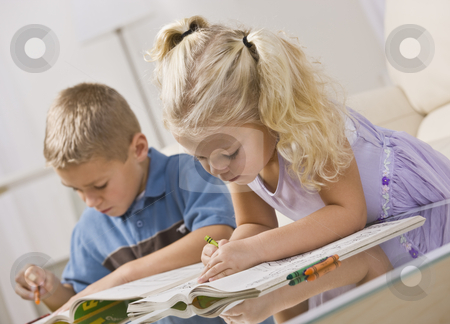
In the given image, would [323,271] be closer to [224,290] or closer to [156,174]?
[224,290]

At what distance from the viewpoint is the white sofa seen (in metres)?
0.63

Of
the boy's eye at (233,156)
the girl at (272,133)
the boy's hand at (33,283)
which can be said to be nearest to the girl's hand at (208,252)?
the girl at (272,133)

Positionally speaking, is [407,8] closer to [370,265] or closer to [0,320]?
[370,265]

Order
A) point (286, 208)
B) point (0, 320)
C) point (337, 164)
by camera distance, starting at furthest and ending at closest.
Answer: point (0, 320) < point (286, 208) < point (337, 164)

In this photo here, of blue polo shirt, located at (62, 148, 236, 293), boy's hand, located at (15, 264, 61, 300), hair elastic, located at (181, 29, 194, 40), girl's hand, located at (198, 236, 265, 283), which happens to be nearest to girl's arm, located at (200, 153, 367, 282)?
girl's hand, located at (198, 236, 265, 283)

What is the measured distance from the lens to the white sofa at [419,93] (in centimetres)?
63

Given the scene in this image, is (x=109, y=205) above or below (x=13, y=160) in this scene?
below

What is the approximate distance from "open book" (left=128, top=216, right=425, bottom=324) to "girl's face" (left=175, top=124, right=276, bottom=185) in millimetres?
103

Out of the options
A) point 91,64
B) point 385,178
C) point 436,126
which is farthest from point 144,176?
point 436,126

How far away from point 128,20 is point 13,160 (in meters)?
0.52

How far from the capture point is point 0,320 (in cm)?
93

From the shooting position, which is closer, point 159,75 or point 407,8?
point 159,75

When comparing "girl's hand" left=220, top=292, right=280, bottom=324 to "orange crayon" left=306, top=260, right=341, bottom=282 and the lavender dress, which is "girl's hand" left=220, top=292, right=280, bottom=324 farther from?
the lavender dress

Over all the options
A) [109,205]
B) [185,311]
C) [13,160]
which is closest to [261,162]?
[185,311]
